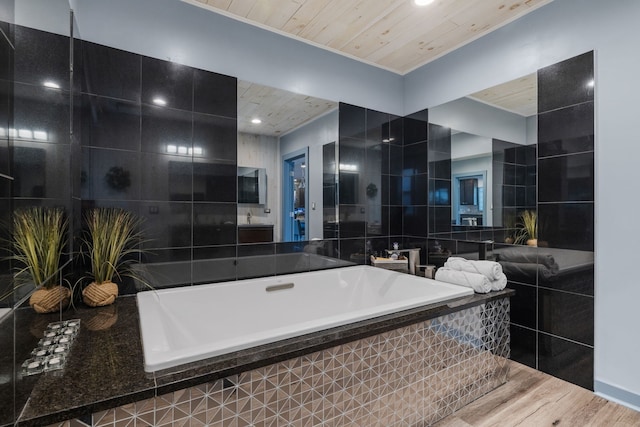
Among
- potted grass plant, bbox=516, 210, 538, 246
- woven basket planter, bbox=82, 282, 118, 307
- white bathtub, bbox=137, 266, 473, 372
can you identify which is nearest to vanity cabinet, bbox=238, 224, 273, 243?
white bathtub, bbox=137, 266, 473, 372

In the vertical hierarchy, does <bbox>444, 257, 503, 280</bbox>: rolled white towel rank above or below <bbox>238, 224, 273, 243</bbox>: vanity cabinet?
below

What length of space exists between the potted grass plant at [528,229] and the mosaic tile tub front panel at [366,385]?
562 mm

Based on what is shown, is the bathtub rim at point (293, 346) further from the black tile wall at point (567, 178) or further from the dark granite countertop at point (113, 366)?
the black tile wall at point (567, 178)

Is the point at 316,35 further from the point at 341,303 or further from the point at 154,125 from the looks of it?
the point at 341,303

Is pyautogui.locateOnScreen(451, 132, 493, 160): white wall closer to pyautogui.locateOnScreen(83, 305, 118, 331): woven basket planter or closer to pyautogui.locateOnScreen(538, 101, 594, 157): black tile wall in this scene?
pyautogui.locateOnScreen(538, 101, 594, 157): black tile wall

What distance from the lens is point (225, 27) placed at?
7.66ft

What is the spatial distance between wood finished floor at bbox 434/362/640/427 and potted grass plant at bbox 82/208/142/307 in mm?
2067

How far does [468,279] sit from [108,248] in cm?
238

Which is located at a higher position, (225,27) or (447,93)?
(225,27)

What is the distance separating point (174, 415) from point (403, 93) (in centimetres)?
340

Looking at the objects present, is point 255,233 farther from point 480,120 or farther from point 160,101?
point 480,120

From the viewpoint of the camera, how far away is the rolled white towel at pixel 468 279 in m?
2.13

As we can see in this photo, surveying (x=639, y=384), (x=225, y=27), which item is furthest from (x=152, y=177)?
(x=639, y=384)

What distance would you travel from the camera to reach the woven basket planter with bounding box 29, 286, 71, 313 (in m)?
1.20
